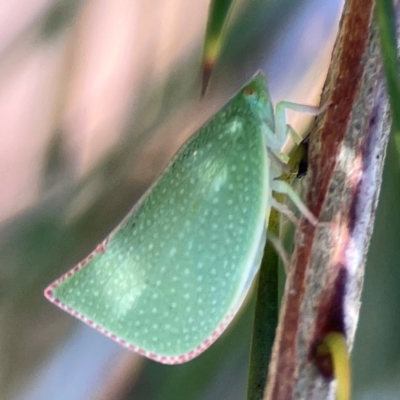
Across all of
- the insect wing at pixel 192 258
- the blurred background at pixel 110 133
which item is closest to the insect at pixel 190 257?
the insect wing at pixel 192 258

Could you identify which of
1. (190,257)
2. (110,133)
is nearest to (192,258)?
(190,257)

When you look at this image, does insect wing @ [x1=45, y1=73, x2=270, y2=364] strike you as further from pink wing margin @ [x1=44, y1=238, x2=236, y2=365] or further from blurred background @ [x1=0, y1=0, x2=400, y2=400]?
blurred background @ [x1=0, y1=0, x2=400, y2=400]

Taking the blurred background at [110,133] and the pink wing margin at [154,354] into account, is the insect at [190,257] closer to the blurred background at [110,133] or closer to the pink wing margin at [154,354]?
the pink wing margin at [154,354]

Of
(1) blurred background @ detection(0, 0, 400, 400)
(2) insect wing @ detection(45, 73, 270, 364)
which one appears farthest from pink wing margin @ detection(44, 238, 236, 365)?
(1) blurred background @ detection(0, 0, 400, 400)

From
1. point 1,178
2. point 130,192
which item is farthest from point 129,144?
point 1,178

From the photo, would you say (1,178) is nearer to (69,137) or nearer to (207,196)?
(69,137)

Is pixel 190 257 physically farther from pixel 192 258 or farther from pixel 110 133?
pixel 110 133
